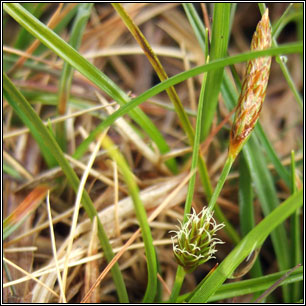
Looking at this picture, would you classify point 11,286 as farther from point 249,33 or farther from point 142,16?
point 249,33

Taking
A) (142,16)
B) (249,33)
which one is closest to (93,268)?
(142,16)

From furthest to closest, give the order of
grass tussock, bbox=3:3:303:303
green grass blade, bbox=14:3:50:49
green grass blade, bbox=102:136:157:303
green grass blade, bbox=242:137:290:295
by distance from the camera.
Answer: green grass blade, bbox=14:3:50:49, green grass blade, bbox=242:137:290:295, grass tussock, bbox=3:3:303:303, green grass blade, bbox=102:136:157:303

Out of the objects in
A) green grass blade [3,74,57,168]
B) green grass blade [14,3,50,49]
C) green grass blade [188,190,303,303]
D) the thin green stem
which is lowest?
green grass blade [188,190,303,303]

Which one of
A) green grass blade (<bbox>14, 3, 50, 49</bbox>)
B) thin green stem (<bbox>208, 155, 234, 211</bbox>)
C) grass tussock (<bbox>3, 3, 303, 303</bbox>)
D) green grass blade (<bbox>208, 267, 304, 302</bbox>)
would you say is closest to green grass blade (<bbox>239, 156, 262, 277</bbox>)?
grass tussock (<bbox>3, 3, 303, 303</bbox>)

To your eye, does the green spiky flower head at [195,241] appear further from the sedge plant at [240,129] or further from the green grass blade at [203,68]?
the green grass blade at [203,68]

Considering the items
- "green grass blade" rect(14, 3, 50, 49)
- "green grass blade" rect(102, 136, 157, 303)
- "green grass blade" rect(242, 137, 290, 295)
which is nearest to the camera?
"green grass blade" rect(102, 136, 157, 303)

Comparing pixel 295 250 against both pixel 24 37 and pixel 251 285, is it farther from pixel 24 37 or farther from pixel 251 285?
pixel 24 37

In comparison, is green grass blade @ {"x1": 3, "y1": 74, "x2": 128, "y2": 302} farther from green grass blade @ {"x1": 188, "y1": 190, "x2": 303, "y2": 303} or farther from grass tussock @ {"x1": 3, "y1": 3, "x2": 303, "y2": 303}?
green grass blade @ {"x1": 188, "y1": 190, "x2": 303, "y2": 303}

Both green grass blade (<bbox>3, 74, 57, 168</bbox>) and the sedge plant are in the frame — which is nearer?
the sedge plant
